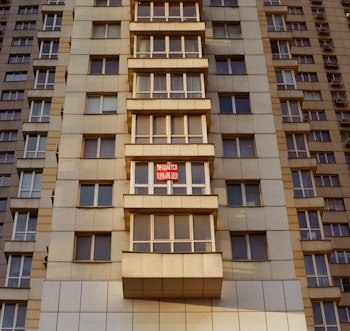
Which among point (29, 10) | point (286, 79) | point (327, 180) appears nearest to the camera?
point (286, 79)

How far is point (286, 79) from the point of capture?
36719 mm

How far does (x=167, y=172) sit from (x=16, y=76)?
33.4 metres

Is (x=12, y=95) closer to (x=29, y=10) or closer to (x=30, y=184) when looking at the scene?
(x=29, y=10)

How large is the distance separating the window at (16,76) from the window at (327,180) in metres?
30.7

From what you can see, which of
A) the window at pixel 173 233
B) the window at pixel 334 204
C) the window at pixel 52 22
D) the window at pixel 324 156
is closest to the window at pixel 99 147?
the window at pixel 173 233

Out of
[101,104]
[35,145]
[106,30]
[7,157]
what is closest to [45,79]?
[35,145]

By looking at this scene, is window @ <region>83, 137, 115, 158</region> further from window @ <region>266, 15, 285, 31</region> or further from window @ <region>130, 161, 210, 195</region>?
window @ <region>266, 15, 285, 31</region>

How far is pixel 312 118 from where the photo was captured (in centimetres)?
5191

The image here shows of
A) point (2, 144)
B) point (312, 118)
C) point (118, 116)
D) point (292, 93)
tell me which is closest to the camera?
point (118, 116)

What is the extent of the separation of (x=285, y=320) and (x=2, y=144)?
34.0 m

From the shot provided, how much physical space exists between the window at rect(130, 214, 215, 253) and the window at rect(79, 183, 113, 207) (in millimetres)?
2513

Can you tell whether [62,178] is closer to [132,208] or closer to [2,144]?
[132,208]

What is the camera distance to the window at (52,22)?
4208 centimetres

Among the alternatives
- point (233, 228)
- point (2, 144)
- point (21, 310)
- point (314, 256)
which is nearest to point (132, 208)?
point (233, 228)
